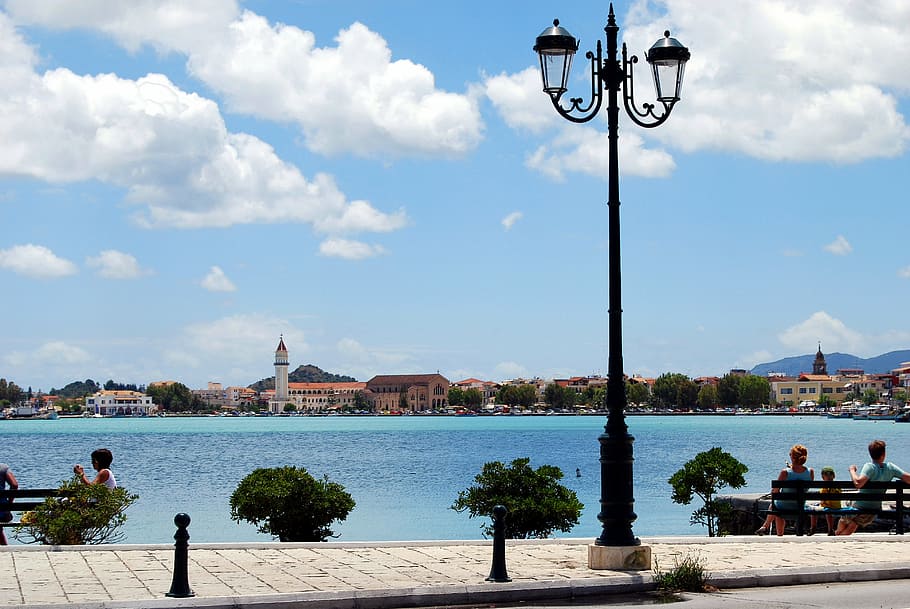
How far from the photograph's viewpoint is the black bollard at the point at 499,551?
13.4 metres

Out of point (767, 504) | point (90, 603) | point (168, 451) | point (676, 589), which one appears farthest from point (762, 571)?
point (168, 451)

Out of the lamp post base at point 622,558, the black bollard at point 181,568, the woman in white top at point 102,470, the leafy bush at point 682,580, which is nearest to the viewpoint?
the black bollard at point 181,568

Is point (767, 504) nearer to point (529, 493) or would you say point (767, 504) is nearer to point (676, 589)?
point (529, 493)

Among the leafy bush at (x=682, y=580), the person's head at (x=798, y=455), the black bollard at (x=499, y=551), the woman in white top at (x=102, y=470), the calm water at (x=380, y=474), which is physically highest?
the person's head at (x=798, y=455)

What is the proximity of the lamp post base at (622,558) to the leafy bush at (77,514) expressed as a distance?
295 inches

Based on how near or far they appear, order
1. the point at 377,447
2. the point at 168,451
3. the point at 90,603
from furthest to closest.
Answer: the point at 377,447, the point at 168,451, the point at 90,603

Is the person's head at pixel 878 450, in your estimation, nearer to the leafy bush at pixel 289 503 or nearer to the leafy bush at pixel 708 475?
the leafy bush at pixel 708 475

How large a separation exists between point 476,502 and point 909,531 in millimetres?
7791

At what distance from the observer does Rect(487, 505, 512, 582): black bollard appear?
44.0 ft

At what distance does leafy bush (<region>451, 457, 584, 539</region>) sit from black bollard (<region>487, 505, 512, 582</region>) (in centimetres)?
735

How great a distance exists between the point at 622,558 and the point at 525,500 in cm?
705

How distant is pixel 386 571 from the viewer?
14320 millimetres

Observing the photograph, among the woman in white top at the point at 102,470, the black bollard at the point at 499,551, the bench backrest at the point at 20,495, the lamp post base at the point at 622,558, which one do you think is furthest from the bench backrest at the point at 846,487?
the bench backrest at the point at 20,495

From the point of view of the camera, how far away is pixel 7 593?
490 inches
